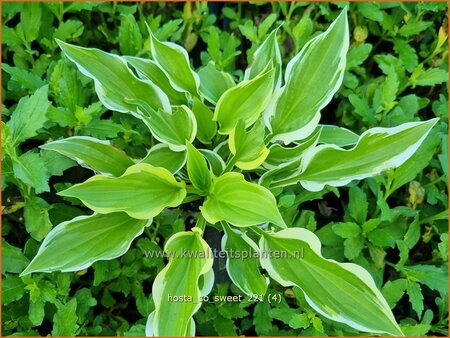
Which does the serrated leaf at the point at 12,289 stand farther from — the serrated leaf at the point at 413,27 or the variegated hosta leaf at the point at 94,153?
the serrated leaf at the point at 413,27

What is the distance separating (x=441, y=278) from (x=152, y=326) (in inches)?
23.0

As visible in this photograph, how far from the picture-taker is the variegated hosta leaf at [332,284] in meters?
0.97

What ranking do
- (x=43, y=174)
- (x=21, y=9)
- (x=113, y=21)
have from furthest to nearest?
(x=113, y=21)
(x=21, y=9)
(x=43, y=174)

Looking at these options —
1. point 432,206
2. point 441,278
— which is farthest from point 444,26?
point 441,278

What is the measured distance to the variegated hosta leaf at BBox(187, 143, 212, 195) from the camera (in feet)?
3.25

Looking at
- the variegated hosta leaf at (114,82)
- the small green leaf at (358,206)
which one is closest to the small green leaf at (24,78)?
the variegated hosta leaf at (114,82)

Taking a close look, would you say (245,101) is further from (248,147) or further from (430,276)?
(430,276)

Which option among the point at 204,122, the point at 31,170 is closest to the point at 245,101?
the point at 204,122

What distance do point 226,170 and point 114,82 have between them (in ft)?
0.93

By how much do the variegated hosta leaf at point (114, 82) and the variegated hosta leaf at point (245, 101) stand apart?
12 cm

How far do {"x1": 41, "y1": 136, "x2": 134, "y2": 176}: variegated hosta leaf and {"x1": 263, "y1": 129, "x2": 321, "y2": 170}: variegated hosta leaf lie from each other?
11.0 inches

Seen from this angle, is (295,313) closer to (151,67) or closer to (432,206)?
(432,206)

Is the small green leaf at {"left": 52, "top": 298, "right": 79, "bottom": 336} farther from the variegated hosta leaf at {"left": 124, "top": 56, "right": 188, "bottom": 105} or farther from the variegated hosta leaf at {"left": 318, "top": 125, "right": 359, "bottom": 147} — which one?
the variegated hosta leaf at {"left": 318, "top": 125, "right": 359, "bottom": 147}

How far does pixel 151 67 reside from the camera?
115 centimetres
